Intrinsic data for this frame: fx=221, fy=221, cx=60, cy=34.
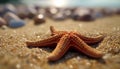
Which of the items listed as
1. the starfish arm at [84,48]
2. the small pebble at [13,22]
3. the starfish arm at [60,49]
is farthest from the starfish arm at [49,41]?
the small pebble at [13,22]

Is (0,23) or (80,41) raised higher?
(80,41)

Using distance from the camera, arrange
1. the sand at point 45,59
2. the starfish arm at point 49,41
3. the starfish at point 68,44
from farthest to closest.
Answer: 1. the starfish arm at point 49,41
2. the starfish at point 68,44
3. the sand at point 45,59

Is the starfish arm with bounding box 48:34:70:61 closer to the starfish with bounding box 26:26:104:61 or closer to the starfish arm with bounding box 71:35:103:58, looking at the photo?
the starfish with bounding box 26:26:104:61

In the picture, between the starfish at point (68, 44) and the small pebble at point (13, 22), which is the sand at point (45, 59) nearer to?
the starfish at point (68, 44)

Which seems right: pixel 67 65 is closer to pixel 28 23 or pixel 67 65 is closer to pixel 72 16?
pixel 28 23

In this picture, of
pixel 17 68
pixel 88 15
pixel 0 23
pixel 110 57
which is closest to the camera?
pixel 17 68

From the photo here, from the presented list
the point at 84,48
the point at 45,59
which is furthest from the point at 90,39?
the point at 45,59

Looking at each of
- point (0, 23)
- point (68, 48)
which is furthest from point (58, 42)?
point (0, 23)

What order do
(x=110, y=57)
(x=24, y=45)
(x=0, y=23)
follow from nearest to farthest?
(x=110, y=57) → (x=24, y=45) → (x=0, y=23)

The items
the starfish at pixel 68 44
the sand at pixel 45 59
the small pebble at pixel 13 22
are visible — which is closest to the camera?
the sand at pixel 45 59
